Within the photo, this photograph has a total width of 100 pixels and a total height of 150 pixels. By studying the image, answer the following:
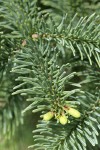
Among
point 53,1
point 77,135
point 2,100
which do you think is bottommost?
point 77,135

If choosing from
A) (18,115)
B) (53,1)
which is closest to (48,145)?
(18,115)

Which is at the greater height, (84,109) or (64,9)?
(64,9)

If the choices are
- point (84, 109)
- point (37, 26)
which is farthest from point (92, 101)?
point (37, 26)

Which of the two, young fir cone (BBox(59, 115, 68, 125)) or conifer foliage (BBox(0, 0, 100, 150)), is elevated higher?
conifer foliage (BBox(0, 0, 100, 150))

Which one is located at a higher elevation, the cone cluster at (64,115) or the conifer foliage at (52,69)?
the conifer foliage at (52,69)

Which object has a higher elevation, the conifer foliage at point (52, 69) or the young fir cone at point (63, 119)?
the conifer foliage at point (52, 69)

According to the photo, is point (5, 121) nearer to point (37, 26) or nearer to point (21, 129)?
point (21, 129)

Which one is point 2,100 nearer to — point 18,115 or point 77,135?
point 18,115

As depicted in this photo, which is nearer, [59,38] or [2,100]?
[59,38]

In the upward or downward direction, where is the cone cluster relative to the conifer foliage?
downward
